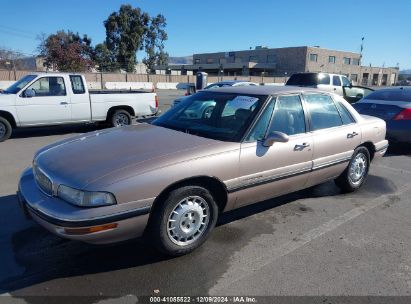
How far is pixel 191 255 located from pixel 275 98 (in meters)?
2.03

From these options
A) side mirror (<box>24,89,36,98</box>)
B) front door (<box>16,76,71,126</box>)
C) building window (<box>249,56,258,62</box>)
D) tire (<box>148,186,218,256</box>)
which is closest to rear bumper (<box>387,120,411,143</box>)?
tire (<box>148,186,218,256</box>)

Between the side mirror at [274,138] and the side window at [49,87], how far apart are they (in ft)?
23.1

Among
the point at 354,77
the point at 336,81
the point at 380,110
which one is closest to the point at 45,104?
the point at 380,110

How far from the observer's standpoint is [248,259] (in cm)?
347

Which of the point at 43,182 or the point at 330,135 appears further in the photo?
the point at 330,135

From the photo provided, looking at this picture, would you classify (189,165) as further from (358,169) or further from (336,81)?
(336,81)

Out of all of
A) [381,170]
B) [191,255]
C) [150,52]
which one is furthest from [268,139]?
[150,52]

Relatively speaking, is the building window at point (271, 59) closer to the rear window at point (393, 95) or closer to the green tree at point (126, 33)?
the green tree at point (126, 33)

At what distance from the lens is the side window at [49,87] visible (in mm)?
8953

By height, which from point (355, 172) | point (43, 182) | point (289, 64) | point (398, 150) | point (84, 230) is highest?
point (289, 64)

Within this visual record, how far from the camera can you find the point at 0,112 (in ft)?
28.3

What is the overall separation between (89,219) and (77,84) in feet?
24.2

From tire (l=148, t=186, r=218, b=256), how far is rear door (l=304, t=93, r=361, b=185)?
169cm

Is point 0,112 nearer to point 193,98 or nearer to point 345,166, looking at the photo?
point 193,98
